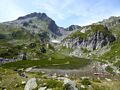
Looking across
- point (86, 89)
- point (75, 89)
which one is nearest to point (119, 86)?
point (86, 89)

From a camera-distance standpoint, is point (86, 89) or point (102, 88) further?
point (102, 88)

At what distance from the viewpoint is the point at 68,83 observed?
23.9 m

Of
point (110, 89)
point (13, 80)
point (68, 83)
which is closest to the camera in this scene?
point (68, 83)

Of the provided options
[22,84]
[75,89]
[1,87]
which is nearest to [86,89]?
[75,89]

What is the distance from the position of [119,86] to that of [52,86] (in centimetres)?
1111

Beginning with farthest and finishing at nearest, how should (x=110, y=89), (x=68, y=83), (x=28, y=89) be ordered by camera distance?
(x=110, y=89), (x=28, y=89), (x=68, y=83)

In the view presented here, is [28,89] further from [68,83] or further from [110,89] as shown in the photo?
[110,89]

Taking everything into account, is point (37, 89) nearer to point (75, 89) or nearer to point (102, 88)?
point (75, 89)

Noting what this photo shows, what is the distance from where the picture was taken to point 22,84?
31281mm

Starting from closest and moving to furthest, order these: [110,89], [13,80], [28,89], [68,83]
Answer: [68,83]
[28,89]
[110,89]
[13,80]

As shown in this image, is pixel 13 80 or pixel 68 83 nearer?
pixel 68 83

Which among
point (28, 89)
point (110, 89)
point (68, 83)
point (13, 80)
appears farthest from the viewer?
point (13, 80)

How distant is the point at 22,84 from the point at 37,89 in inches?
255

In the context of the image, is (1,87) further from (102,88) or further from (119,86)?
(119,86)
